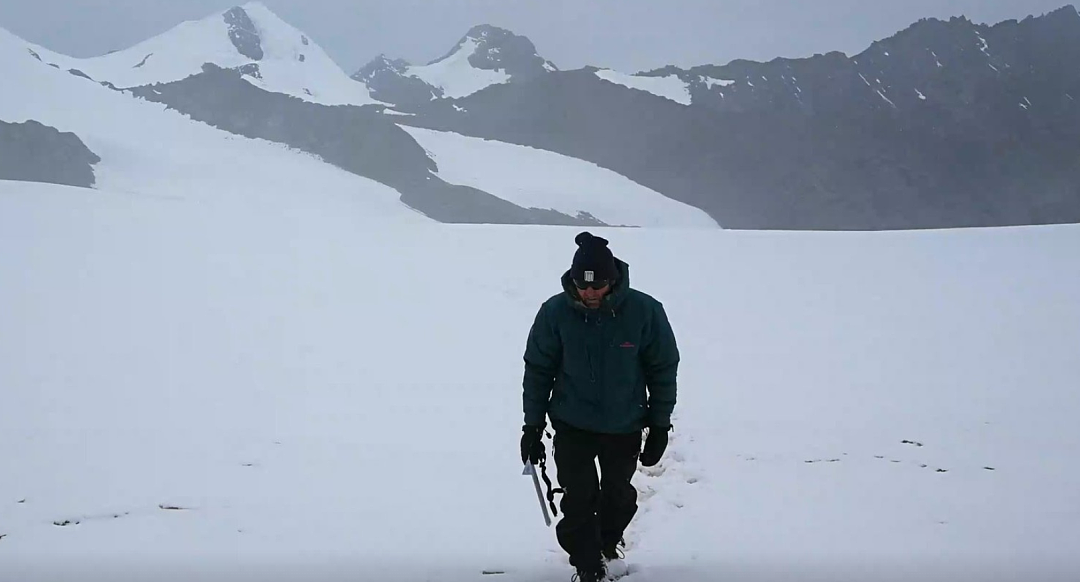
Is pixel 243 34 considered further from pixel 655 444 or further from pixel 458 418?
pixel 655 444

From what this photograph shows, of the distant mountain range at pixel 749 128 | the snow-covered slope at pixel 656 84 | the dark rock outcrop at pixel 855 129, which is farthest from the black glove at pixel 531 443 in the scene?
the snow-covered slope at pixel 656 84

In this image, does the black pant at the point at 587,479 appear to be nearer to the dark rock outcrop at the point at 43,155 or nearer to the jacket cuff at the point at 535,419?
the jacket cuff at the point at 535,419

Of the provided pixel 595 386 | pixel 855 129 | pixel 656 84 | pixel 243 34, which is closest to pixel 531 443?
pixel 595 386

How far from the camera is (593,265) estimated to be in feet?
11.8

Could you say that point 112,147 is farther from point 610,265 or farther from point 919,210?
point 919,210

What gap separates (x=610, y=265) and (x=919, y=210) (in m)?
145

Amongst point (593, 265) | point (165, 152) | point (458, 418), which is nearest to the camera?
point (593, 265)

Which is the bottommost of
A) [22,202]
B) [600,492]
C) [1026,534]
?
[1026,534]

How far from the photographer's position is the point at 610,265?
3.63 metres

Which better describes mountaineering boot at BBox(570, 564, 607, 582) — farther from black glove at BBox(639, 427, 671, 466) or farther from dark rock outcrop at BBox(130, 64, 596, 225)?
dark rock outcrop at BBox(130, 64, 596, 225)

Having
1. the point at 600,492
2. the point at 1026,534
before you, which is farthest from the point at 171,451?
the point at 1026,534

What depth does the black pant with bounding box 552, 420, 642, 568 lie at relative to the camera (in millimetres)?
3906

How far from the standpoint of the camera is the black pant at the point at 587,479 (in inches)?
154

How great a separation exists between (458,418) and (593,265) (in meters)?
4.83
